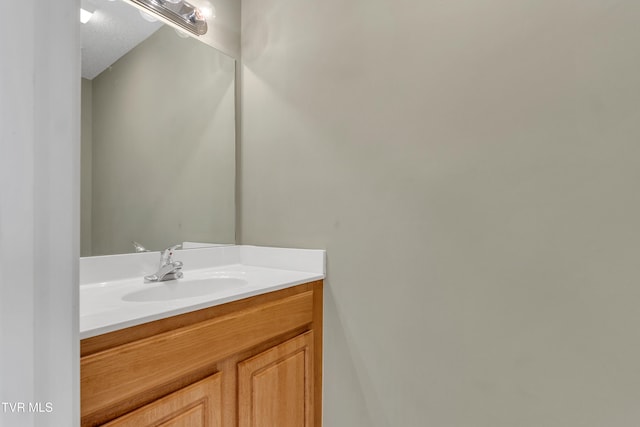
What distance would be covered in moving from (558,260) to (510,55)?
24.2 inches

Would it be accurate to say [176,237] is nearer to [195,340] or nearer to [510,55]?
[195,340]

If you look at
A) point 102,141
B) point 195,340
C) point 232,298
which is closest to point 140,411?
point 195,340

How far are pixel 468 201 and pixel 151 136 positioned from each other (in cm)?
121

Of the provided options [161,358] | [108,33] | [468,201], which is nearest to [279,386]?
[161,358]

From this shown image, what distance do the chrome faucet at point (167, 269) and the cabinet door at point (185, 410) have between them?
18.8 inches

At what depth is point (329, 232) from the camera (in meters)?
1.33

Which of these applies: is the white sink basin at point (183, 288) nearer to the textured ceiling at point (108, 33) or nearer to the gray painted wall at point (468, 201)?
the gray painted wall at point (468, 201)

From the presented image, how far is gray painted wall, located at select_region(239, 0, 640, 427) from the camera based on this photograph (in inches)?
34.5

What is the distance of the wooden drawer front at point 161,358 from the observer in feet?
2.23

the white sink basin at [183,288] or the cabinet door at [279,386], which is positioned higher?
the white sink basin at [183,288]

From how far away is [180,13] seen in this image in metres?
1.38

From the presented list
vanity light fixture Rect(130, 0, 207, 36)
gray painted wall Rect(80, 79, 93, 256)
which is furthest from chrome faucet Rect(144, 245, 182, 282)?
vanity light fixture Rect(130, 0, 207, 36)

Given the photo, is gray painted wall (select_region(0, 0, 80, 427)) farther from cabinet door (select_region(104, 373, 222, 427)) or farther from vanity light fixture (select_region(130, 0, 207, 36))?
vanity light fixture (select_region(130, 0, 207, 36))

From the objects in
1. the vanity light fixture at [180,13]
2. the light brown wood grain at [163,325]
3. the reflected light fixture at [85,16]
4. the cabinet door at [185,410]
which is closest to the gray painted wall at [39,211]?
the light brown wood grain at [163,325]
